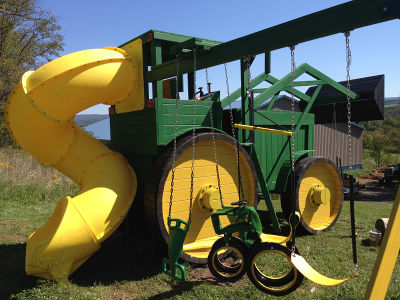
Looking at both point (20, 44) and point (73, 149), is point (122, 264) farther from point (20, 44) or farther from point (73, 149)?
point (20, 44)

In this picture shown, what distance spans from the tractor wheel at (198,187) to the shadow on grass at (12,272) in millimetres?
1584

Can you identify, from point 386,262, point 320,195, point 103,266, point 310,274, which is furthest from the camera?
point 320,195

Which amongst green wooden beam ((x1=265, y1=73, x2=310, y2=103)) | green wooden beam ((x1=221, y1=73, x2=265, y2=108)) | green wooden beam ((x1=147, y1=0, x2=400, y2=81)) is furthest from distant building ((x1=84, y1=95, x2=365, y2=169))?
green wooden beam ((x1=147, y1=0, x2=400, y2=81))

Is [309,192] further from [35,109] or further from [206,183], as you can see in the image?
[35,109]

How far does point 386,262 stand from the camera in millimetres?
2344

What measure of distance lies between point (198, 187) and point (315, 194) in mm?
2466

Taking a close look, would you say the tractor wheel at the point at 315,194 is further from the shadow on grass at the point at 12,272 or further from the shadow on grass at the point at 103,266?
the shadow on grass at the point at 12,272

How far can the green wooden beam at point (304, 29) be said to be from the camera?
98.3 inches

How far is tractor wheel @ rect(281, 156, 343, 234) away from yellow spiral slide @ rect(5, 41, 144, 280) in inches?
113

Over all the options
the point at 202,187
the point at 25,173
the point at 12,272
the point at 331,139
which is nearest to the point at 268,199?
the point at 202,187

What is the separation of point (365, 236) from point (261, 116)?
2.78 m

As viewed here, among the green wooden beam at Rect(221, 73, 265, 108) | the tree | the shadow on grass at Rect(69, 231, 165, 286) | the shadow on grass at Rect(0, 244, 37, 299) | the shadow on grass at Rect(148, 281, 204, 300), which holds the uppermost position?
the tree

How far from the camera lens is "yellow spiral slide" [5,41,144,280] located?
3574 millimetres

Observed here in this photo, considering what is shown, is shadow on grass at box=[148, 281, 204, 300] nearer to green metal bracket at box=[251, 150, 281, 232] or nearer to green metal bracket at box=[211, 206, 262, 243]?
green metal bracket at box=[211, 206, 262, 243]
